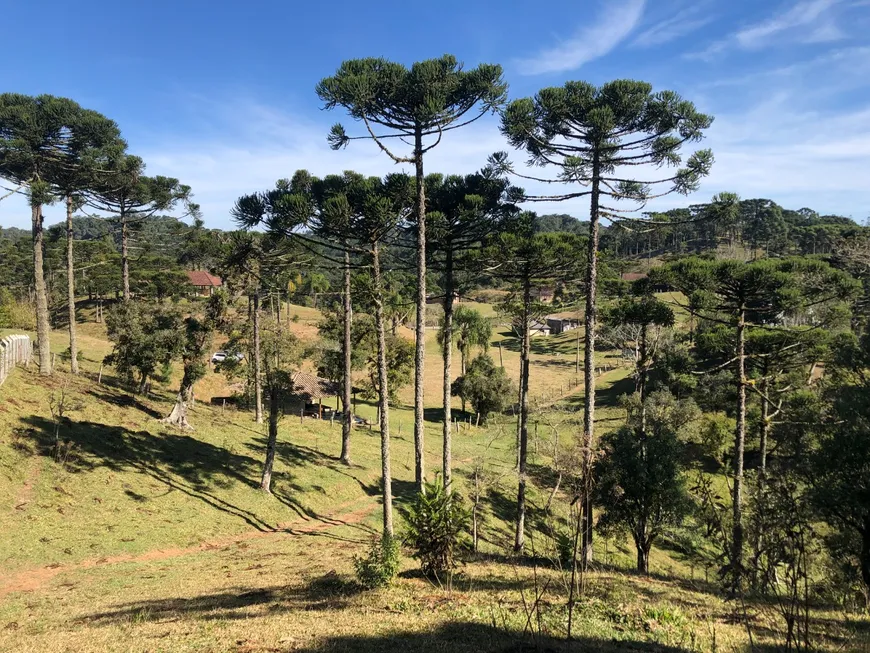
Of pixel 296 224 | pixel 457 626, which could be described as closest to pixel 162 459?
pixel 296 224

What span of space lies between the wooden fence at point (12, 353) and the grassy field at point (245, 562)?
764mm

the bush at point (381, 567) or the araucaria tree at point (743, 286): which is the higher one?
the araucaria tree at point (743, 286)

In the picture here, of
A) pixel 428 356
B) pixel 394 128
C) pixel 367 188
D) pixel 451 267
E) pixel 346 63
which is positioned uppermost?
pixel 346 63

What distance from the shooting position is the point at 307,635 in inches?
330

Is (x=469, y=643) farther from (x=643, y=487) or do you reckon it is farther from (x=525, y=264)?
(x=525, y=264)

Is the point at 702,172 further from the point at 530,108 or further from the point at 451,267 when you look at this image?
the point at 451,267

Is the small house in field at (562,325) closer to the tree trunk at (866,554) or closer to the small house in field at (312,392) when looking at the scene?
the small house in field at (312,392)

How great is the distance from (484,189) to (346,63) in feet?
20.6

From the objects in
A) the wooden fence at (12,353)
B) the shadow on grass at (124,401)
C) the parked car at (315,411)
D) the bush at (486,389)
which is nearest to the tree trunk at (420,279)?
the shadow on grass at (124,401)

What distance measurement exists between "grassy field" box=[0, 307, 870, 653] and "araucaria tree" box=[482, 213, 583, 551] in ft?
6.77

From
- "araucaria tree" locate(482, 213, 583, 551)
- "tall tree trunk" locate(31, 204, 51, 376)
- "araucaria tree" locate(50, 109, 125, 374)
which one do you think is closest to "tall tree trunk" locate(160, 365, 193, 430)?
"tall tree trunk" locate(31, 204, 51, 376)

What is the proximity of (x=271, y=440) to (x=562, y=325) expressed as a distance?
89.9 metres

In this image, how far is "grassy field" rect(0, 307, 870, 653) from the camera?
8.48 m

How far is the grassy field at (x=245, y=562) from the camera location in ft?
27.8
